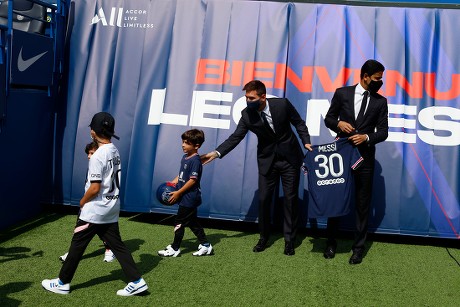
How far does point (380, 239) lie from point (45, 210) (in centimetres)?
416

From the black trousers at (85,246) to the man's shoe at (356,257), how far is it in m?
2.18

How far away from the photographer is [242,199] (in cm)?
627

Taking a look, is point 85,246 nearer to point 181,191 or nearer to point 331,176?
point 181,191

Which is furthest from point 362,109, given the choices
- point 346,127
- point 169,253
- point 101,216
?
point 101,216

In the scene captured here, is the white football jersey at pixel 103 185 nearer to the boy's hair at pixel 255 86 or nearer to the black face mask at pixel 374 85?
the boy's hair at pixel 255 86

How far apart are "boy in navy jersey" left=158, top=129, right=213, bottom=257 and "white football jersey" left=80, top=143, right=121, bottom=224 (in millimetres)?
888

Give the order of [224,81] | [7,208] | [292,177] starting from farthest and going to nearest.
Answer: [224,81] → [7,208] → [292,177]

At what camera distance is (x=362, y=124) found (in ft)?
17.0

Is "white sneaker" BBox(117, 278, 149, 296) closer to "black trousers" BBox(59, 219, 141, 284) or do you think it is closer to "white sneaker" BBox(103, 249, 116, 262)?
"black trousers" BBox(59, 219, 141, 284)

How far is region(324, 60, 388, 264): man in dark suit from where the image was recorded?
512 cm

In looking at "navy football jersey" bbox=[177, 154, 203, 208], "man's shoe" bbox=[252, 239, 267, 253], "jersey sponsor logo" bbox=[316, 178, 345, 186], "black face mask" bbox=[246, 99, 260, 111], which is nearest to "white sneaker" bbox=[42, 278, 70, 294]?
"navy football jersey" bbox=[177, 154, 203, 208]

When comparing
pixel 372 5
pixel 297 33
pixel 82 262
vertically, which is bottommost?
pixel 82 262

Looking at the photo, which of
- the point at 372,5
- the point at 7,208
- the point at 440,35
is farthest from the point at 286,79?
the point at 7,208

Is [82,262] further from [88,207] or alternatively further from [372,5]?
[372,5]
